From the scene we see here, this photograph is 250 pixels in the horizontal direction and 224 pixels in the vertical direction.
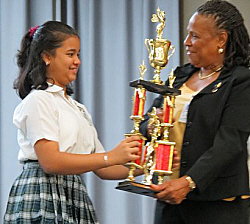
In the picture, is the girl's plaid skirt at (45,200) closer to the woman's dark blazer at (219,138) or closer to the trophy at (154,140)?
the trophy at (154,140)

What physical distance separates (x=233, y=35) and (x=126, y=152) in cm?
63

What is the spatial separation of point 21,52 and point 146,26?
4.44ft

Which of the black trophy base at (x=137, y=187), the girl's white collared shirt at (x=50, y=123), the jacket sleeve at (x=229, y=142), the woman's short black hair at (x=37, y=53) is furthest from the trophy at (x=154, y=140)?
the woman's short black hair at (x=37, y=53)

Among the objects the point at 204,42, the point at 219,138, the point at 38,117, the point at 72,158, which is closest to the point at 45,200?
the point at 72,158

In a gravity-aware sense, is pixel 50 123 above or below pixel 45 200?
above

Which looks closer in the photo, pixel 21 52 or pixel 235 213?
pixel 235 213

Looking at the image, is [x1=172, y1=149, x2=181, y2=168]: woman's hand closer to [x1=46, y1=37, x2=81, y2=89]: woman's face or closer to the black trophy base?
the black trophy base

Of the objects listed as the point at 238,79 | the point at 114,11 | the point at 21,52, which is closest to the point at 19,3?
the point at 114,11

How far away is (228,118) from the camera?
7.13 feet

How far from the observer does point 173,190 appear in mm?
2104

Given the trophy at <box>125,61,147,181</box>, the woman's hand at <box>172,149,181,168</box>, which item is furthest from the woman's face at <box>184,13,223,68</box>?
the woman's hand at <box>172,149,181,168</box>

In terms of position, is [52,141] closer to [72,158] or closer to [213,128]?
[72,158]

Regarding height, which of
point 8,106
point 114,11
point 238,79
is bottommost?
point 8,106

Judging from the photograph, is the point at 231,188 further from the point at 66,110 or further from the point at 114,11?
the point at 114,11
